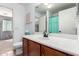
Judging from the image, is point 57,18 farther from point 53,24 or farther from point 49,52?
point 49,52

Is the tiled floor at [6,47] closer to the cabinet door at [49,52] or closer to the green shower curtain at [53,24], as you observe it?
the cabinet door at [49,52]

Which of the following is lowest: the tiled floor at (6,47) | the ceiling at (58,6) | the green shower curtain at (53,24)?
the tiled floor at (6,47)

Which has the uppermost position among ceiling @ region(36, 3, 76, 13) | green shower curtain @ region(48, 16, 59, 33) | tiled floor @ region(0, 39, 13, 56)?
ceiling @ region(36, 3, 76, 13)

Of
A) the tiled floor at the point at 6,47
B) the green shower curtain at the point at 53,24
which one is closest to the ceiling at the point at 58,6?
the green shower curtain at the point at 53,24

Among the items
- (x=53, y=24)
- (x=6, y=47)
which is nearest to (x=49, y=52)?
(x=53, y=24)

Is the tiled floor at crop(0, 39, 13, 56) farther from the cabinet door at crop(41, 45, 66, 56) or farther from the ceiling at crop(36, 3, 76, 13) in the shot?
the ceiling at crop(36, 3, 76, 13)

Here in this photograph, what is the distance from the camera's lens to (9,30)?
1.31 m

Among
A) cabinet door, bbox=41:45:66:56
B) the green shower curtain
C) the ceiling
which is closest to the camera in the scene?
cabinet door, bbox=41:45:66:56

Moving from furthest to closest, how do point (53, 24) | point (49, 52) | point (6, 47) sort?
point (53, 24) → point (6, 47) → point (49, 52)

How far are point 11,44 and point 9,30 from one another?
22 centimetres

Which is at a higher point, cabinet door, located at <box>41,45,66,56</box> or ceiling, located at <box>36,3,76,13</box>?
ceiling, located at <box>36,3,76,13</box>

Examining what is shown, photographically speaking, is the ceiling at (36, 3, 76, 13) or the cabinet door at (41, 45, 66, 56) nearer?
the cabinet door at (41, 45, 66, 56)

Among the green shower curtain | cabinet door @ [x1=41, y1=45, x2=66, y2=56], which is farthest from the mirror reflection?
cabinet door @ [x1=41, y1=45, x2=66, y2=56]

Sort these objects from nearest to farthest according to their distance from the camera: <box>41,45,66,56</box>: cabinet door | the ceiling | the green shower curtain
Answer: <box>41,45,66,56</box>: cabinet door
the ceiling
the green shower curtain
